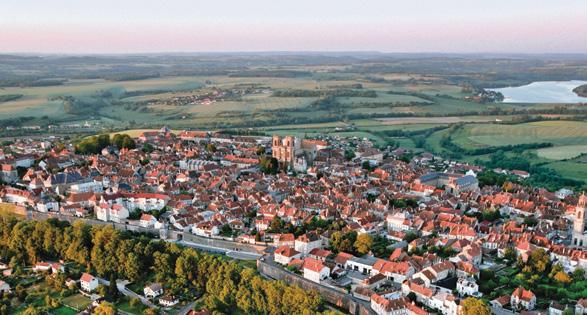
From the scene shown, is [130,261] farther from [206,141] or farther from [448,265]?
[206,141]

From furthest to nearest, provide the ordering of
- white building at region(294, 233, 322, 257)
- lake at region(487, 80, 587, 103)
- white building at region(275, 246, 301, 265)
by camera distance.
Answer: lake at region(487, 80, 587, 103) → white building at region(294, 233, 322, 257) → white building at region(275, 246, 301, 265)

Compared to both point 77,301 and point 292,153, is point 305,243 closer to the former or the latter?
point 77,301

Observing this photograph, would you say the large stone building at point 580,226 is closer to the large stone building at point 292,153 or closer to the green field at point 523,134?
the large stone building at point 292,153

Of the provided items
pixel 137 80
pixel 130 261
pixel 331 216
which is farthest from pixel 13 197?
pixel 137 80

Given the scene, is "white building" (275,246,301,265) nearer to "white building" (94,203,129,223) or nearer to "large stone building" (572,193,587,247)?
"white building" (94,203,129,223)

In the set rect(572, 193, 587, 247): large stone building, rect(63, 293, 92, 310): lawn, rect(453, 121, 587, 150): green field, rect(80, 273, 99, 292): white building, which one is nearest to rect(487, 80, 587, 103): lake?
rect(453, 121, 587, 150): green field

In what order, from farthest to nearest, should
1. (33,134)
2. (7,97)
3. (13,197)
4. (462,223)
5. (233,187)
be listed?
(7,97), (33,134), (233,187), (13,197), (462,223)

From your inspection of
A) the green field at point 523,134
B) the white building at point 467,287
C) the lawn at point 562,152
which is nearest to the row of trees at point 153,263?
the white building at point 467,287
